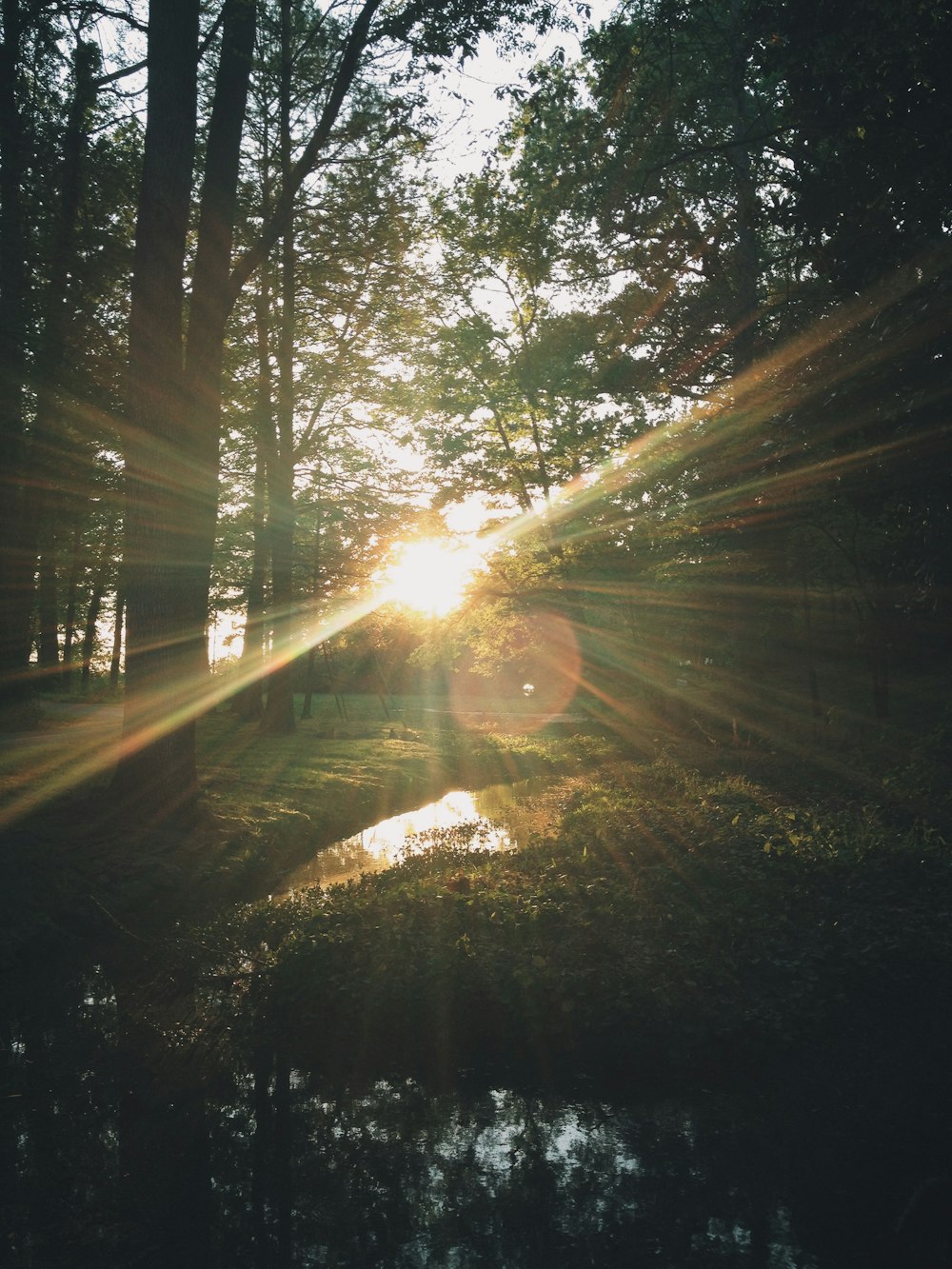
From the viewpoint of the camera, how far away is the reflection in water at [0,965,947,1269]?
4.13 meters

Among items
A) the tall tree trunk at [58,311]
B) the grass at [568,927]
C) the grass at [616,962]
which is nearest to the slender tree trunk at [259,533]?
the tall tree trunk at [58,311]

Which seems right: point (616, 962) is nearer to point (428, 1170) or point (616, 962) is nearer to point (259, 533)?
point (428, 1170)

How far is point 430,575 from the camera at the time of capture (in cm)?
2323

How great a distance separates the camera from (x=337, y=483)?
2312cm

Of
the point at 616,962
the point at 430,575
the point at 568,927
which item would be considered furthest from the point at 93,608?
the point at 616,962

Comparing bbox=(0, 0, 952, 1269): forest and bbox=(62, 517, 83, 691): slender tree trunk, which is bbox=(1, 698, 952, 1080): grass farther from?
bbox=(62, 517, 83, 691): slender tree trunk

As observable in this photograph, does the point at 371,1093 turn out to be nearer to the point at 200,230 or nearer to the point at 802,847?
the point at 802,847

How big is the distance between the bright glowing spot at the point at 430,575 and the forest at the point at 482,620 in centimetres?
18

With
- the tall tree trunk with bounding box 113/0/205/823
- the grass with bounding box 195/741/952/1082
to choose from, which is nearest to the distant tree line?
the tall tree trunk with bounding box 113/0/205/823

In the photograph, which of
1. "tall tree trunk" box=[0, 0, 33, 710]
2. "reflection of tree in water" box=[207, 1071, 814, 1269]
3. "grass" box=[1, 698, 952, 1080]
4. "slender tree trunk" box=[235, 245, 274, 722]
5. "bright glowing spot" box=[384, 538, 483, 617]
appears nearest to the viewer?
"reflection of tree in water" box=[207, 1071, 814, 1269]

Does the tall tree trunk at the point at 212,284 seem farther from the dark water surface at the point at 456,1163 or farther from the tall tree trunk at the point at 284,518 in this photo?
the tall tree trunk at the point at 284,518

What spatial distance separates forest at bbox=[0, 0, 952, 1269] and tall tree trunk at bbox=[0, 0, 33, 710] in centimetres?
12

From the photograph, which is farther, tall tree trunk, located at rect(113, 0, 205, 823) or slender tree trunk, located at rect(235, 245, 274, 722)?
slender tree trunk, located at rect(235, 245, 274, 722)

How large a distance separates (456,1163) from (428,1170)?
17 centimetres
